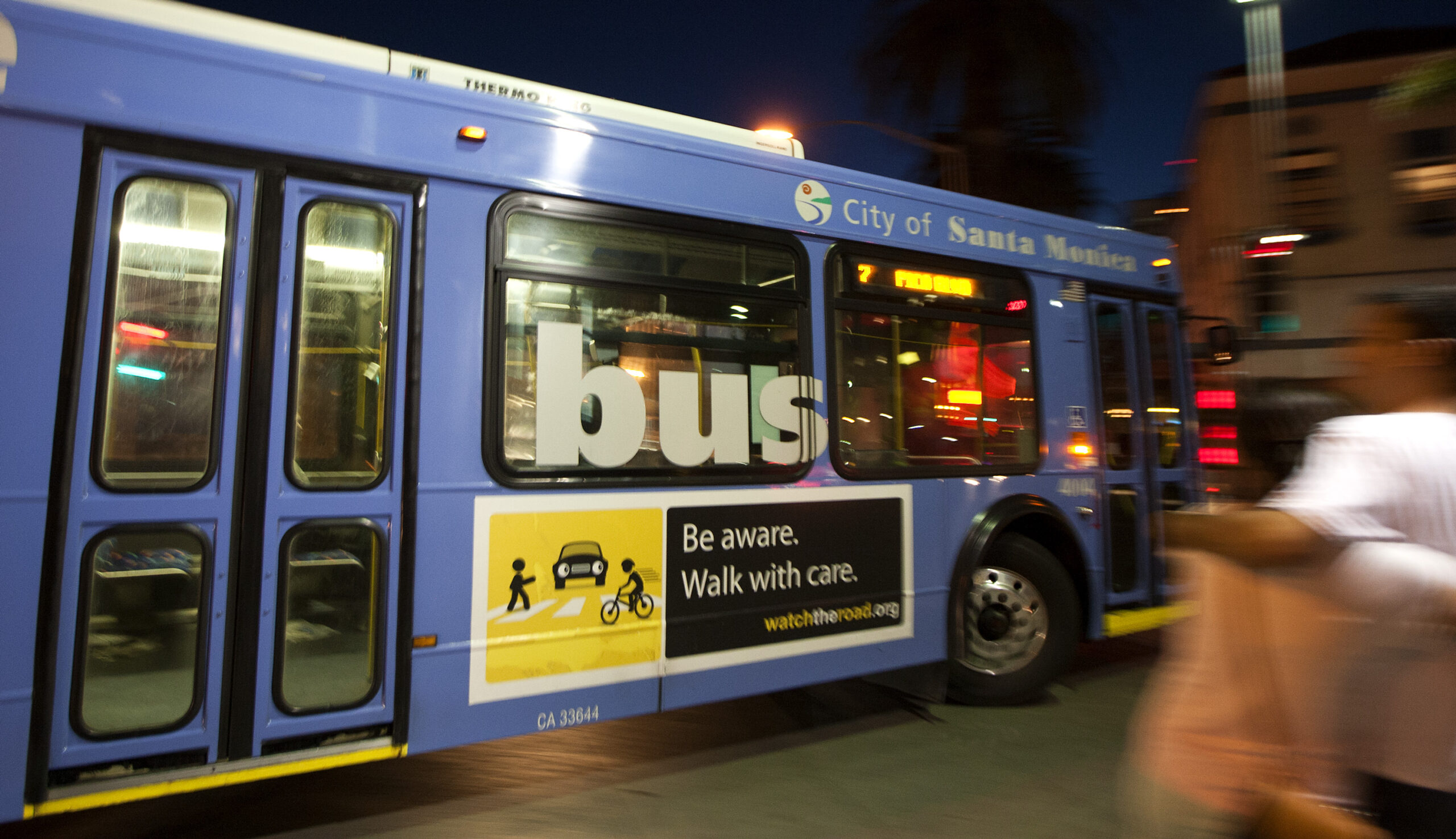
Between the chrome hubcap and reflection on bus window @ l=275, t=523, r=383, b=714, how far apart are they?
10.5ft

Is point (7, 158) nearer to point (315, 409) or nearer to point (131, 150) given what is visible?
point (131, 150)

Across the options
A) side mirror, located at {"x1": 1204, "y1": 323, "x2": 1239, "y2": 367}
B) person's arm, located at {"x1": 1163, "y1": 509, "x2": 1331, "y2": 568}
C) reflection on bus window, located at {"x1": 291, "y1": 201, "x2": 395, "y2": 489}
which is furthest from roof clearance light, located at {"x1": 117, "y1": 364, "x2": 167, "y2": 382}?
side mirror, located at {"x1": 1204, "y1": 323, "x2": 1239, "y2": 367}

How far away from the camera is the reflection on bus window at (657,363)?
11.5 ft

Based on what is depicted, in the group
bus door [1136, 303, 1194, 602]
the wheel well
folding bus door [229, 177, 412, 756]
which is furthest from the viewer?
bus door [1136, 303, 1194, 602]

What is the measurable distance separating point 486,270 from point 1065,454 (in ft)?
12.2

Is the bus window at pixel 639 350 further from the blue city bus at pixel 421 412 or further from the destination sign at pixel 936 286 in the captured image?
the destination sign at pixel 936 286

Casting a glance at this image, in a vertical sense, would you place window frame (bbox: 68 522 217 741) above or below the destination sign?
below

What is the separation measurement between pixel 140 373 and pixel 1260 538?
3361mm

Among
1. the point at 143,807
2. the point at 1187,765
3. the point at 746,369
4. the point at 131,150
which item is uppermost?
the point at 131,150

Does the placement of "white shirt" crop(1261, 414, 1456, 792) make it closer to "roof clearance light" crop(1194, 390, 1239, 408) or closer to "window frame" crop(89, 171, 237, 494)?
"window frame" crop(89, 171, 237, 494)

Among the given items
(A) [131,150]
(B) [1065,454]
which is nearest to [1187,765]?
(A) [131,150]

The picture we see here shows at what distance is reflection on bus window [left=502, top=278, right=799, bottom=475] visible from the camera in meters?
3.50

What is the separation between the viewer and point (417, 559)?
325 cm

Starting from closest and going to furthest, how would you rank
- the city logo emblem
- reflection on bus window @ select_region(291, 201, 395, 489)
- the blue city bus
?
1. the blue city bus
2. reflection on bus window @ select_region(291, 201, 395, 489)
3. the city logo emblem
